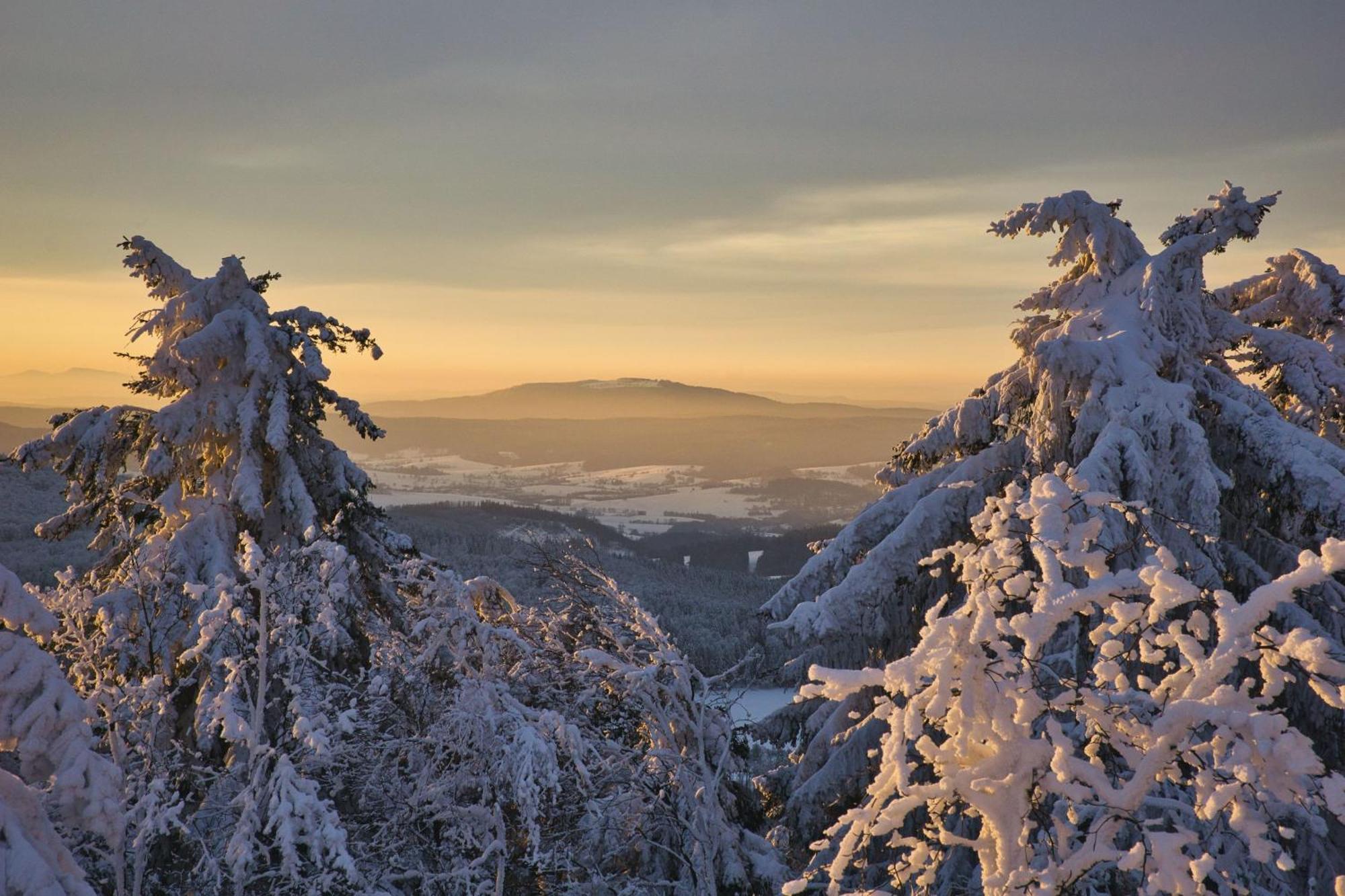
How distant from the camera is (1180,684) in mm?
4258

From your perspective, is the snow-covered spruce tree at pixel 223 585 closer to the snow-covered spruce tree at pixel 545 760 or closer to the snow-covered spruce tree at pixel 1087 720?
the snow-covered spruce tree at pixel 545 760

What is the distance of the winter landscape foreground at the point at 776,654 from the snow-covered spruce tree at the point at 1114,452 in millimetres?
43

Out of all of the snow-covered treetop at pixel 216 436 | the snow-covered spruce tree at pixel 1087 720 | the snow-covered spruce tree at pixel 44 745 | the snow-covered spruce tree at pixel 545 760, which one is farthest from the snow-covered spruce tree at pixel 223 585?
the snow-covered spruce tree at pixel 1087 720

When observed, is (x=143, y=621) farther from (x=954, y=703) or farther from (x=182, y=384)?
(x=954, y=703)

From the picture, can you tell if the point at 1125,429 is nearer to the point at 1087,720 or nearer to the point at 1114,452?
the point at 1114,452

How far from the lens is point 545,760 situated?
27.9 feet

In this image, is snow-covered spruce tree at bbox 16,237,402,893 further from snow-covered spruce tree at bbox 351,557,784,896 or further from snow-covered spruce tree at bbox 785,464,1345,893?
snow-covered spruce tree at bbox 785,464,1345,893

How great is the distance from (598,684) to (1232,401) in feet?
24.7

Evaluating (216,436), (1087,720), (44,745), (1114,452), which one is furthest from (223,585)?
(1114,452)

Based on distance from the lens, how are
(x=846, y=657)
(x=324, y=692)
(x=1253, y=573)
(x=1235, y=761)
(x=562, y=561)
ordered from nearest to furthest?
(x=1235, y=761) → (x=1253, y=573) → (x=846, y=657) → (x=324, y=692) → (x=562, y=561)

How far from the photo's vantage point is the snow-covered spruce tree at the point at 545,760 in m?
9.10

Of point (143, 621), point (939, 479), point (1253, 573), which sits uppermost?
point (939, 479)

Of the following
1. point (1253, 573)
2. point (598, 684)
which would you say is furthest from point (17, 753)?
point (1253, 573)

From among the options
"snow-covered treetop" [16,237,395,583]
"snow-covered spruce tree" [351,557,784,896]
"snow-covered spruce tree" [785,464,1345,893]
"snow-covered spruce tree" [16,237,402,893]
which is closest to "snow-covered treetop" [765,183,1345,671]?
"snow-covered spruce tree" [351,557,784,896]
